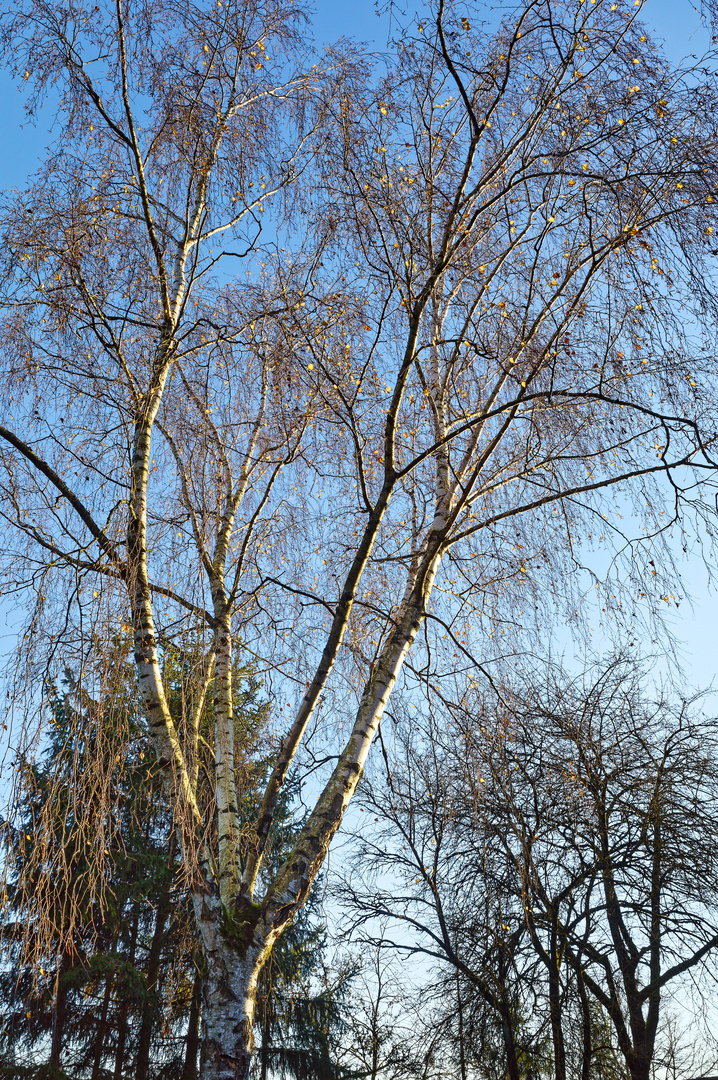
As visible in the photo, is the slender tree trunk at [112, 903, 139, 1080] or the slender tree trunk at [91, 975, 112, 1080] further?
the slender tree trunk at [91, 975, 112, 1080]

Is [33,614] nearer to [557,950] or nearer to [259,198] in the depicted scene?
[259,198]

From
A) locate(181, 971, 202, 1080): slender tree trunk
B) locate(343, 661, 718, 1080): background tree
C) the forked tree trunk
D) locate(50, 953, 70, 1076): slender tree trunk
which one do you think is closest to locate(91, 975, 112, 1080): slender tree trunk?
locate(50, 953, 70, 1076): slender tree trunk

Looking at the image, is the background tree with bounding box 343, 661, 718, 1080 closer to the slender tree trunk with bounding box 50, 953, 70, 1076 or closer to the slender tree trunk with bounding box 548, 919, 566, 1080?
the slender tree trunk with bounding box 548, 919, 566, 1080

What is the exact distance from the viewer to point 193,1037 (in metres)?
12.9

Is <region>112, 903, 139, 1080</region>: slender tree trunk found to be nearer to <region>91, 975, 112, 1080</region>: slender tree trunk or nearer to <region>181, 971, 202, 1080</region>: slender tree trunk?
<region>91, 975, 112, 1080</region>: slender tree trunk

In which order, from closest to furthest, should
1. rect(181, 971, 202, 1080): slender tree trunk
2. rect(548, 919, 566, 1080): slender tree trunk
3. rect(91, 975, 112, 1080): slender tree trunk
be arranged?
1. rect(548, 919, 566, 1080): slender tree trunk
2. rect(181, 971, 202, 1080): slender tree trunk
3. rect(91, 975, 112, 1080): slender tree trunk

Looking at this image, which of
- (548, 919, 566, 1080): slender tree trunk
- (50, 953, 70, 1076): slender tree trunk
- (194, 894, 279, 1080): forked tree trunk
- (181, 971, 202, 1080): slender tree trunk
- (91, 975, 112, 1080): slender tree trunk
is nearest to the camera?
(194, 894, 279, 1080): forked tree trunk

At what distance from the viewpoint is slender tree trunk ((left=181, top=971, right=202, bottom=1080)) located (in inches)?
487

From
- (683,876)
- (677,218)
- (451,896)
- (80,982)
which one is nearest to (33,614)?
(677,218)

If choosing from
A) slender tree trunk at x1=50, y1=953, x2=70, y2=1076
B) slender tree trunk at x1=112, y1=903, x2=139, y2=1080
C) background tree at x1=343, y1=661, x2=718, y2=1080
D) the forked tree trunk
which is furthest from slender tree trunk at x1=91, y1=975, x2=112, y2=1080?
the forked tree trunk

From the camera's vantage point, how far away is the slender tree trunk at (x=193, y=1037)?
1237cm

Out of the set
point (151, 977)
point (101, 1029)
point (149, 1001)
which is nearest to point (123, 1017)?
point (101, 1029)

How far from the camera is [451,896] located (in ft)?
28.8

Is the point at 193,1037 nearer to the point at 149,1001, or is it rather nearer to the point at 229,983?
the point at 149,1001
